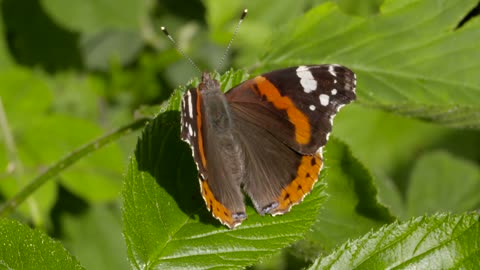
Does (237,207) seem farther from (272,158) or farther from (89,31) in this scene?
(89,31)

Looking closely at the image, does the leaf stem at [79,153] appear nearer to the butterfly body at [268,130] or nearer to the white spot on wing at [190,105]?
the butterfly body at [268,130]

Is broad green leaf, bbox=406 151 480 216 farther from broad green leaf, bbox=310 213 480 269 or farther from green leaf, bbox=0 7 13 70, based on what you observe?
green leaf, bbox=0 7 13 70

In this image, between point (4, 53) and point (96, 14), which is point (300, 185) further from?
point (4, 53)

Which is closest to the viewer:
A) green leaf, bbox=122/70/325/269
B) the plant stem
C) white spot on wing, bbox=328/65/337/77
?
green leaf, bbox=122/70/325/269

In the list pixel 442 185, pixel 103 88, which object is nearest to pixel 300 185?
pixel 442 185

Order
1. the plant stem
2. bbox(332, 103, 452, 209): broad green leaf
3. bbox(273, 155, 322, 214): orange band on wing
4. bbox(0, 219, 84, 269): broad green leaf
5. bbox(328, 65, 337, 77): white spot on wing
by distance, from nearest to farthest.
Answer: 1. bbox(0, 219, 84, 269): broad green leaf
2. bbox(273, 155, 322, 214): orange band on wing
3. bbox(328, 65, 337, 77): white spot on wing
4. the plant stem
5. bbox(332, 103, 452, 209): broad green leaf

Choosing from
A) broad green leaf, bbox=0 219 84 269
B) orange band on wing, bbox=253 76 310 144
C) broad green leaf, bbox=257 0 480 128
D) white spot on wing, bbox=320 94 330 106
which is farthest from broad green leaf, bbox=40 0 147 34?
broad green leaf, bbox=0 219 84 269
